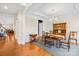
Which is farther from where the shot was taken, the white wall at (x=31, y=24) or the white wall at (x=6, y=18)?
the white wall at (x=6, y=18)

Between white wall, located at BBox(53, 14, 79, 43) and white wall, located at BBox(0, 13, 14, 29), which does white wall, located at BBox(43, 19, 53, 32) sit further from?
white wall, located at BBox(0, 13, 14, 29)

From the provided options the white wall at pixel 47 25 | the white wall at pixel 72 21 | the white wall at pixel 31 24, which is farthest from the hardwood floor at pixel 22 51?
the white wall at pixel 47 25

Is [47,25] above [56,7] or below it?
below

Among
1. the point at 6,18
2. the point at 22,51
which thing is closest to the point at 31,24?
the point at 22,51

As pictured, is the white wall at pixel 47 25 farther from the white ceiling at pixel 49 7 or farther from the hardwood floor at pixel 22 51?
the hardwood floor at pixel 22 51

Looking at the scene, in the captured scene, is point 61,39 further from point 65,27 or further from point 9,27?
point 9,27

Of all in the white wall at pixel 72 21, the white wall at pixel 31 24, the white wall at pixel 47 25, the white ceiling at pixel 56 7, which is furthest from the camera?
the white wall at pixel 47 25

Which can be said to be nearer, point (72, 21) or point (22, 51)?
point (22, 51)

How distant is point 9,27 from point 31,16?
35.3 ft

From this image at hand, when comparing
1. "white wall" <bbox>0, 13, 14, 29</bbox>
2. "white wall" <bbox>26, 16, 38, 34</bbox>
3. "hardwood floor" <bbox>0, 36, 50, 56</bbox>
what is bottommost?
"hardwood floor" <bbox>0, 36, 50, 56</bbox>

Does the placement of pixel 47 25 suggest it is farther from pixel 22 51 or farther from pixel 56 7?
pixel 22 51

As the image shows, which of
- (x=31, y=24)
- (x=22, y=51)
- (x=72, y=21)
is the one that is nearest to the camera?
(x=22, y=51)

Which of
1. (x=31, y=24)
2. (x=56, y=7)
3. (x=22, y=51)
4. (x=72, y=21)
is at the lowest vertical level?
(x=22, y=51)

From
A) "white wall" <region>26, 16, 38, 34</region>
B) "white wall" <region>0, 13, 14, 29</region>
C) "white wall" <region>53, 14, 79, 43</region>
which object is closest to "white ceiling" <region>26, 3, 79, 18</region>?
"white wall" <region>53, 14, 79, 43</region>
